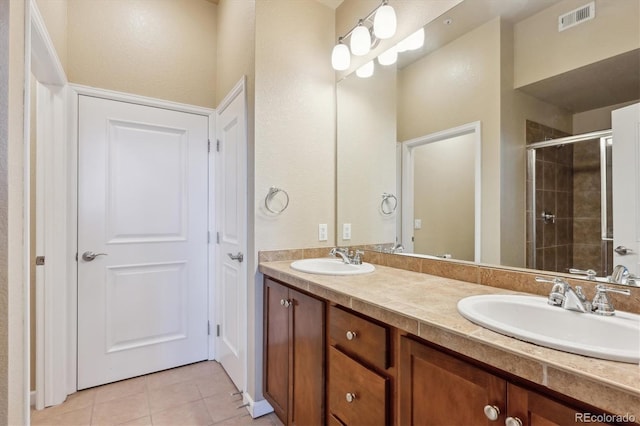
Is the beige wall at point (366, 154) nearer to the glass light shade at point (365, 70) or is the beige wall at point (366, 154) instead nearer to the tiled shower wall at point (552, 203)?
the glass light shade at point (365, 70)

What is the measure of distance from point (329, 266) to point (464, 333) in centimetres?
114

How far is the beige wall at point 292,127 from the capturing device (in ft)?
5.94

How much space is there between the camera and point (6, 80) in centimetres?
87

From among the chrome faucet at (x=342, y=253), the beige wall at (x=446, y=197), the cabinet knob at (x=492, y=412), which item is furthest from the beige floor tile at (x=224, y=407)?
the cabinet knob at (x=492, y=412)

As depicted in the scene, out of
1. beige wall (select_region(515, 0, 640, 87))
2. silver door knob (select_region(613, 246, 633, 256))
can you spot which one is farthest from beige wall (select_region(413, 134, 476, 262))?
silver door knob (select_region(613, 246, 633, 256))

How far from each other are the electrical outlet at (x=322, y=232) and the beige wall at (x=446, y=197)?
0.61 meters

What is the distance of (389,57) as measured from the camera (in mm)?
1783

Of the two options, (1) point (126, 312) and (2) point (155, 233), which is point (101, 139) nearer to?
(2) point (155, 233)

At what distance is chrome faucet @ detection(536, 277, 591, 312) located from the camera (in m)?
0.85

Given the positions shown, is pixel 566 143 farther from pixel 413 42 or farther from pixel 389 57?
pixel 389 57

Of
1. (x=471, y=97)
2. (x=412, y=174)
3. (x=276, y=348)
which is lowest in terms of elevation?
(x=276, y=348)

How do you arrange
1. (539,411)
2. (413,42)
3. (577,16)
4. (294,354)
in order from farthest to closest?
(413,42) < (294,354) < (577,16) < (539,411)

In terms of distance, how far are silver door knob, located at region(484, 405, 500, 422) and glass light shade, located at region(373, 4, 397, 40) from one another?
66.1 inches

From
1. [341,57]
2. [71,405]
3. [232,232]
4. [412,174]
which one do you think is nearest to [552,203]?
[412,174]
